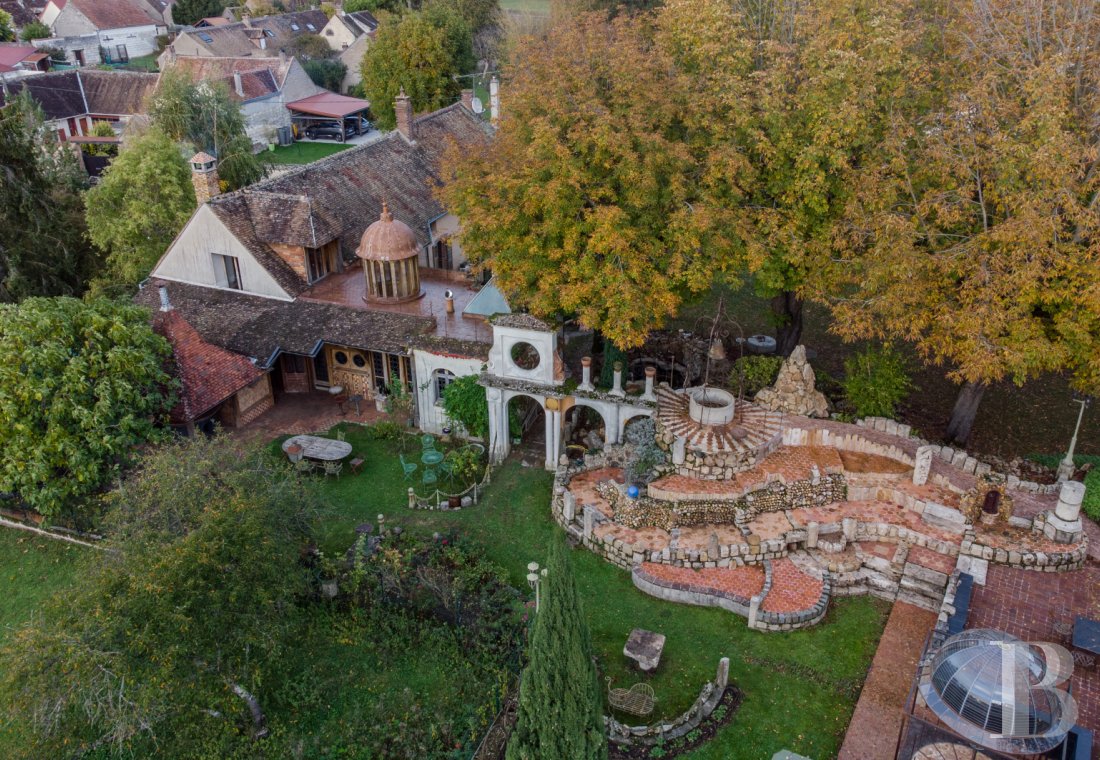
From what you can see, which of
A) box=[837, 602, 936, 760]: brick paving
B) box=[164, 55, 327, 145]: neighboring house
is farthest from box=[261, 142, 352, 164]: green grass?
box=[837, 602, 936, 760]: brick paving

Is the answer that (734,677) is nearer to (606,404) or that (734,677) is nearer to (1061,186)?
(606,404)

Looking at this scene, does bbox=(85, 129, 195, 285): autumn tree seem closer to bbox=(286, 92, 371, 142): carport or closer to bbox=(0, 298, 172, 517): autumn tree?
bbox=(0, 298, 172, 517): autumn tree

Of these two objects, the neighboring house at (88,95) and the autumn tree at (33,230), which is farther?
the neighboring house at (88,95)

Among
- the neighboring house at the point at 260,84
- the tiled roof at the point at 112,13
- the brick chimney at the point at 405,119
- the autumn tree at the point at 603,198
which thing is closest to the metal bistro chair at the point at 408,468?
the autumn tree at the point at 603,198

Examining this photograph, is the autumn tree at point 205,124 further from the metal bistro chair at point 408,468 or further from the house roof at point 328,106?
the house roof at point 328,106

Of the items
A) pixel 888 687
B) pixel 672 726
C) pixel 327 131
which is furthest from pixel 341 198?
pixel 327 131

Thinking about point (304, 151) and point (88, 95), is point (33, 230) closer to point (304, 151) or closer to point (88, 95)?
point (304, 151)
